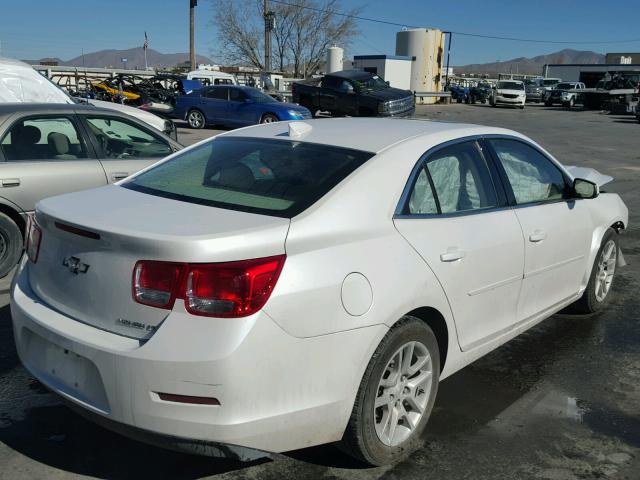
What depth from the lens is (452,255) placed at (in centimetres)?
313

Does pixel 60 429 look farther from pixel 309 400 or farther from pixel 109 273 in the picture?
pixel 309 400

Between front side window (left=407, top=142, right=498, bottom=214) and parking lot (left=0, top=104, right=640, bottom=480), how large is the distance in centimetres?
117

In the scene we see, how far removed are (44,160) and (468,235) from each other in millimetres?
4077

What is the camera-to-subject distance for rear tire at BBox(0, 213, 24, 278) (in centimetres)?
545

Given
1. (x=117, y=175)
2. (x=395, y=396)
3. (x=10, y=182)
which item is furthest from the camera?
(x=117, y=175)

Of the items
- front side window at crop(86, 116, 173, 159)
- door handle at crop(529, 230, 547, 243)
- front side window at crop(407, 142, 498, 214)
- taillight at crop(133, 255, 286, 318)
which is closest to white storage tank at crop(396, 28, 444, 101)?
front side window at crop(86, 116, 173, 159)

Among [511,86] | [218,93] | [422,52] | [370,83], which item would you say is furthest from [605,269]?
[422,52]

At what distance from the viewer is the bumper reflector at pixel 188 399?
2335 mm

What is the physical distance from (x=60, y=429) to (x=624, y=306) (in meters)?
4.53

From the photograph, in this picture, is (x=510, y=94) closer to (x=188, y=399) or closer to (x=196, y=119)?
(x=196, y=119)

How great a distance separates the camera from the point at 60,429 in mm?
3230

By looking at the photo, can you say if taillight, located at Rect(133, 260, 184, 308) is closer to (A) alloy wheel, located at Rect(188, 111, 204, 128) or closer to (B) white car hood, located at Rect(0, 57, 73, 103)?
(B) white car hood, located at Rect(0, 57, 73, 103)

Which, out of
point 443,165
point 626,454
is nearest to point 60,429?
point 443,165

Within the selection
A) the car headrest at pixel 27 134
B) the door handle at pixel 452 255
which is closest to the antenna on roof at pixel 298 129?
the door handle at pixel 452 255
